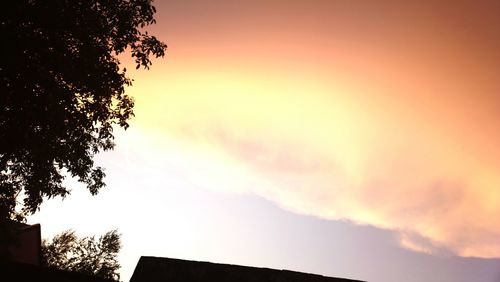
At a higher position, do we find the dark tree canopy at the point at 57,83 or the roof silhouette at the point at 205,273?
the dark tree canopy at the point at 57,83

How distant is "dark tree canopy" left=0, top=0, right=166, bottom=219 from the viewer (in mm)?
11250

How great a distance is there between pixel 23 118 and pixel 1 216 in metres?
3.88

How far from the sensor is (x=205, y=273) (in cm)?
946

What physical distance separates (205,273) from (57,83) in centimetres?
848

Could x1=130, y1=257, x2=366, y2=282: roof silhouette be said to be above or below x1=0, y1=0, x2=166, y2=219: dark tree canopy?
below

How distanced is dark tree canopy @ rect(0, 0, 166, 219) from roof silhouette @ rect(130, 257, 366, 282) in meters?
6.12

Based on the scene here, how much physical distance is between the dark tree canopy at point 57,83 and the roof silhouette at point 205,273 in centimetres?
612

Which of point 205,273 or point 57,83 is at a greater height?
point 57,83

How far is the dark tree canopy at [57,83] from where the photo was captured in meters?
11.2

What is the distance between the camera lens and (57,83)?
12.2 metres

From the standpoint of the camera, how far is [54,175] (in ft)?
46.5

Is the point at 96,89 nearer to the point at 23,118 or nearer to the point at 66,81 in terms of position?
the point at 66,81

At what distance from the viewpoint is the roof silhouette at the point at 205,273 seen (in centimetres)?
922

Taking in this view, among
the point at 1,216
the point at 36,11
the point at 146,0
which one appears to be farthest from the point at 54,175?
the point at 146,0
